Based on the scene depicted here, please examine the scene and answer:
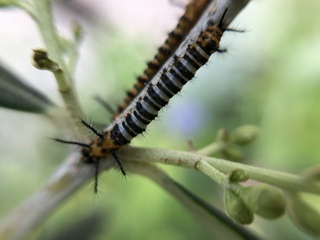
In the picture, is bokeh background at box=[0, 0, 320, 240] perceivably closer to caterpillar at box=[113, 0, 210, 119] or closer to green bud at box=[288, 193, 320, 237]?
caterpillar at box=[113, 0, 210, 119]

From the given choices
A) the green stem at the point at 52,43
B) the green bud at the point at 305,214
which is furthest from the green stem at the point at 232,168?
the green stem at the point at 52,43

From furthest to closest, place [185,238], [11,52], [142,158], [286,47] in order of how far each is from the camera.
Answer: [11,52], [286,47], [185,238], [142,158]

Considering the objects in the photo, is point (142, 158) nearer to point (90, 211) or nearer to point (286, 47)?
point (90, 211)

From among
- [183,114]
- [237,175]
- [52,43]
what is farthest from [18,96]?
[183,114]

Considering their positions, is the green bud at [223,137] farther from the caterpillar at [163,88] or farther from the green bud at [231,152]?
the caterpillar at [163,88]

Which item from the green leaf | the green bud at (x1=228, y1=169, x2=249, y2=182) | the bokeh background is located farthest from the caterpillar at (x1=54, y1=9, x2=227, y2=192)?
the bokeh background

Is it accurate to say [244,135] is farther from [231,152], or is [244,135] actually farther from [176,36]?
[176,36]

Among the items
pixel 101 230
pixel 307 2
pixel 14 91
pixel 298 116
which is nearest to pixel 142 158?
pixel 14 91
